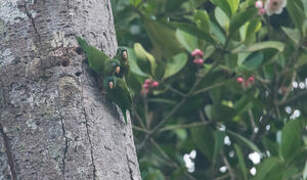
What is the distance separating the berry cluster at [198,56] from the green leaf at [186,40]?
0.08 feet

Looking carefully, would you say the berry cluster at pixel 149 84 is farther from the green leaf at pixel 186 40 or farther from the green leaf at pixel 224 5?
the green leaf at pixel 224 5

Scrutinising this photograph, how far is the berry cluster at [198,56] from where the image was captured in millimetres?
2633

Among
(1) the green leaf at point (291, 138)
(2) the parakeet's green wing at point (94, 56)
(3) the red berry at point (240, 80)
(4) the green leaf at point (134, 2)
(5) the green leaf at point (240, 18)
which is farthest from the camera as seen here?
(3) the red berry at point (240, 80)

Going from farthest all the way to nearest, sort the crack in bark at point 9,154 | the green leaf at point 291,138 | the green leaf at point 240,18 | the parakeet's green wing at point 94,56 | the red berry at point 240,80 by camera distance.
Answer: the red berry at point 240,80 < the green leaf at point 291,138 < the green leaf at point 240,18 < the parakeet's green wing at point 94,56 < the crack in bark at point 9,154

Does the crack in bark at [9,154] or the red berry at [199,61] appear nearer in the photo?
the crack in bark at [9,154]

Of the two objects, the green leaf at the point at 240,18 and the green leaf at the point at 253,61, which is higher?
the green leaf at the point at 240,18

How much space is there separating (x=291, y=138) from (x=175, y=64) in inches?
22.3

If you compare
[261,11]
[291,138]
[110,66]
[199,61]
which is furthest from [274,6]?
[110,66]

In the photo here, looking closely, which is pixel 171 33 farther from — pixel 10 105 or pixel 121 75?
pixel 10 105

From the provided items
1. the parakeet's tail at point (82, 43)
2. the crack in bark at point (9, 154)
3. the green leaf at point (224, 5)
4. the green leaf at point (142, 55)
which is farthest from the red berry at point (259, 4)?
the crack in bark at point (9, 154)

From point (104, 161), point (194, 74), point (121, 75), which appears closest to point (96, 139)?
point (104, 161)

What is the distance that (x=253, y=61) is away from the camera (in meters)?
2.69

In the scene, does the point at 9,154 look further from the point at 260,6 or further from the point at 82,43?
the point at 260,6

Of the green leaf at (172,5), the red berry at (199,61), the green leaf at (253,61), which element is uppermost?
the green leaf at (172,5)
